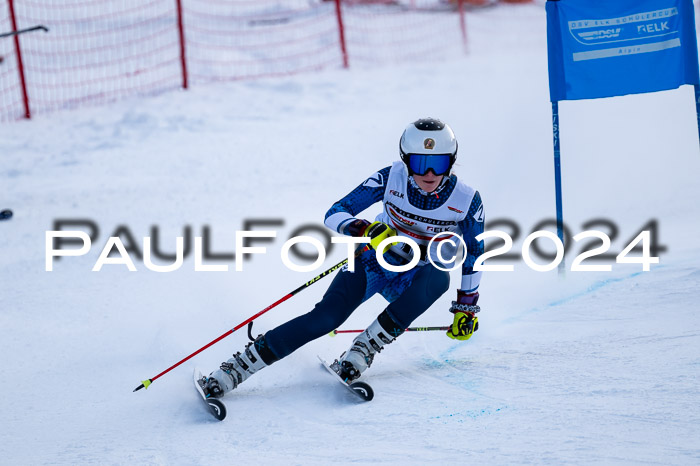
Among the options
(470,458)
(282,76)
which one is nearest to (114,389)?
(470,458)

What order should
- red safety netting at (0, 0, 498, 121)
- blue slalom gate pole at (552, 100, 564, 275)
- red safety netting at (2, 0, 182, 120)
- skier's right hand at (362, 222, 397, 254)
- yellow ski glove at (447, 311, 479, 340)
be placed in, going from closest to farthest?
skier's right hand at (362, 222, 397, 254) → yellow ski glove at (447, 311, 479, 340) → blue slalom gate pole at (552, 100, 564, 275) → red safety netting at (2, 0, 182, 120) → red safety netting at (0, 0, 498, 121)

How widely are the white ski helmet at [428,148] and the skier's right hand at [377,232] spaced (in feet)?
1.05

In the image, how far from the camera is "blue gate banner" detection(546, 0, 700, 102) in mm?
5312

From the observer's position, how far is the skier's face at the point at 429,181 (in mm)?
4117

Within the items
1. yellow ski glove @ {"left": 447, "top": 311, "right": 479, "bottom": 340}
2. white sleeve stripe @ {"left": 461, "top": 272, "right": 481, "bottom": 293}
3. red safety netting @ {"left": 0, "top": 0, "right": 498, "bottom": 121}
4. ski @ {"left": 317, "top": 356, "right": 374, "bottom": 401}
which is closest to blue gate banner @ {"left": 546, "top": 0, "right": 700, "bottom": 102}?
white sleeve stripe @ {"left": 461, "top": 272, "right": 481, "bottom": 293}

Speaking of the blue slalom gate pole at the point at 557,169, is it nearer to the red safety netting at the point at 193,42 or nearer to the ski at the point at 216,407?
the ski at the point at 216,407

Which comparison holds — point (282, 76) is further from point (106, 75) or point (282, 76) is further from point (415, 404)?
point (415, 404)

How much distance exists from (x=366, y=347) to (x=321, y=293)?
1712 mm

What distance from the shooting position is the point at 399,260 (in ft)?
14.4

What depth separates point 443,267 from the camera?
173 inches

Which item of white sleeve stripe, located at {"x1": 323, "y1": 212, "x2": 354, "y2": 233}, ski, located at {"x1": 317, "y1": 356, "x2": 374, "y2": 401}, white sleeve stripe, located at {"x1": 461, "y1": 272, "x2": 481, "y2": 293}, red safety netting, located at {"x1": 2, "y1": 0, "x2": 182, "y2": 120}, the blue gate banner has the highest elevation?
red safety netting, located at {"x1": 2, "y1": 0, "x2": 182, "y2": 120}

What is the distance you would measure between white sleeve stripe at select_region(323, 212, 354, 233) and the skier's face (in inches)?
15.8

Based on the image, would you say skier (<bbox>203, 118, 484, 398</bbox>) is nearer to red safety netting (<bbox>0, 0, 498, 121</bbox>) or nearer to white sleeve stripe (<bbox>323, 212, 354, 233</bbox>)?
white sleeve stripe (<bbox>323, 212, 354, 233</bbox>)

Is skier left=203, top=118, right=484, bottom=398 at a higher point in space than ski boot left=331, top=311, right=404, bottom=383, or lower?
higher
